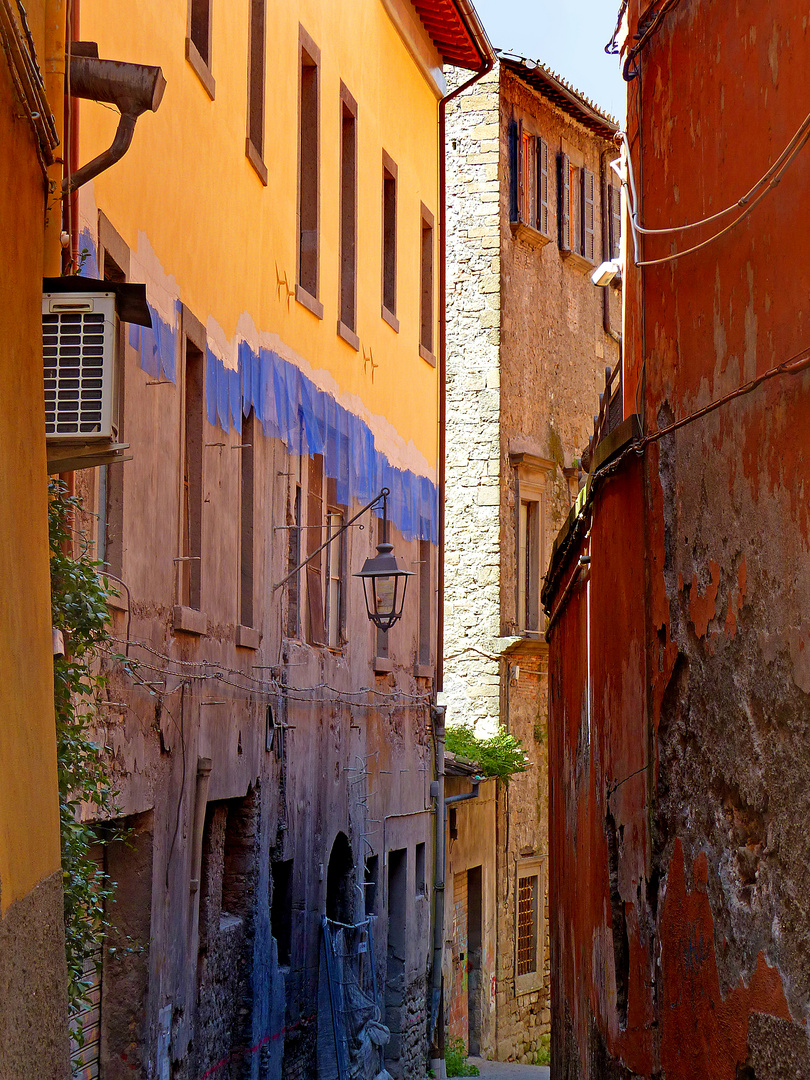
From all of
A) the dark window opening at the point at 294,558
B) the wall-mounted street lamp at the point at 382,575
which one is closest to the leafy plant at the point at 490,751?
the wall-mounted street lamp at the point at 382,575

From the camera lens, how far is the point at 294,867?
12.4 metres

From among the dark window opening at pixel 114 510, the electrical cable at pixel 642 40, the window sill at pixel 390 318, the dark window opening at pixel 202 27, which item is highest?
the dark window opening at pixel 202 27

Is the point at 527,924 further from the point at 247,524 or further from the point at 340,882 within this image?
the point at 247,524

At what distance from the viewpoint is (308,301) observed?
1316 centimetres

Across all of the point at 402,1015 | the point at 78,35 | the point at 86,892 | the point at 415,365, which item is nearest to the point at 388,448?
the point at 415,365

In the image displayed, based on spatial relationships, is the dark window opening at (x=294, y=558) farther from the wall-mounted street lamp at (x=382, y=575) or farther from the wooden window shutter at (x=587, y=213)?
the wooden window shutter at (x=587, y=213)

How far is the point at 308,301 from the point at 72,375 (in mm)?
7638

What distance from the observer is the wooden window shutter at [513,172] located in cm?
2269

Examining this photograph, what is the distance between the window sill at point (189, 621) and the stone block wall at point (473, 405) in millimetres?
11928

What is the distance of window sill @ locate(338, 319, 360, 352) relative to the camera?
14320mm

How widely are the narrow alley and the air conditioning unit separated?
0.02m

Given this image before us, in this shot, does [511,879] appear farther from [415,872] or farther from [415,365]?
[415,365]

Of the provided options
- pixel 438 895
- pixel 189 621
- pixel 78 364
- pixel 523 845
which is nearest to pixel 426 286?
pixel 438 895

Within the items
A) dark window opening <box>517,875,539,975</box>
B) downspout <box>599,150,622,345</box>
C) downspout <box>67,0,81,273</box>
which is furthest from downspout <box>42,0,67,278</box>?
downspout <box>599,150,622,345</box>
